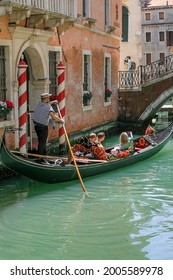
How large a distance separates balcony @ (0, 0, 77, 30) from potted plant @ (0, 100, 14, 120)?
107 centimetres

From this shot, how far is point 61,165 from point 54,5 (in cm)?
260

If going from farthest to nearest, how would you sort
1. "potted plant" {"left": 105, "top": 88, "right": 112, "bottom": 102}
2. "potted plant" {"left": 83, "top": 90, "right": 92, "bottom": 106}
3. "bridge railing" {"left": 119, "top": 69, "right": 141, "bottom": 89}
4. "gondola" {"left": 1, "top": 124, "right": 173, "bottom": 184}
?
1. "bridge railing" {"left": 119, "top": 69, "right": 141, "bottom": 89}
2. "potted plant" {"left": 105, "top": 88, "right": 112, "bottom": 102}
3. "potted plant" {"left": 83, "top": 90, "right": 92, "bottom": 106}
4. "gondola" {"left": 1, "top": 124, "right": 173, "bottom": 184}

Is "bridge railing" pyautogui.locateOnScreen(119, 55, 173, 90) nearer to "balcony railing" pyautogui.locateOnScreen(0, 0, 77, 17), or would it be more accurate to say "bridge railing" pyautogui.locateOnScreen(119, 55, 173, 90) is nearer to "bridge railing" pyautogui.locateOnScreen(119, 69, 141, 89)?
"bridge railing" pyautogui.locateOnScreen(119, 69, 141, 89)

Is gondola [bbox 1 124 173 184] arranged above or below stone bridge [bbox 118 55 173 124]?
below

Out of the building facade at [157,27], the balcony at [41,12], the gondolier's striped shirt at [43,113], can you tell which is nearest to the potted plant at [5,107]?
the gondolier's striped shirt at [43,113]

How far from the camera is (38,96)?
890cm

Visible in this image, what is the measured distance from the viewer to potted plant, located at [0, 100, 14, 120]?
7.19 metres

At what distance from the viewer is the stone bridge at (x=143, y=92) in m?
14.0

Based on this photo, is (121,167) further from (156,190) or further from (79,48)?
(79,48)

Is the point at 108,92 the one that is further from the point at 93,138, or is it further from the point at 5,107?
the point at 5,107

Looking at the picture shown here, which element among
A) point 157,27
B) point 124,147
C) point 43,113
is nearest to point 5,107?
point 43,113

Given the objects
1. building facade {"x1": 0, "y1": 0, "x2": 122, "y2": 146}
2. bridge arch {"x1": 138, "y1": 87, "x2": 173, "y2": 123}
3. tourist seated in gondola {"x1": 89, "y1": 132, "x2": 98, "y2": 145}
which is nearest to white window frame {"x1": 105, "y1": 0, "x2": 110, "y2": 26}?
building facade {"x1": 0, "y1": 0, "x2": 122, "y2": 146}
